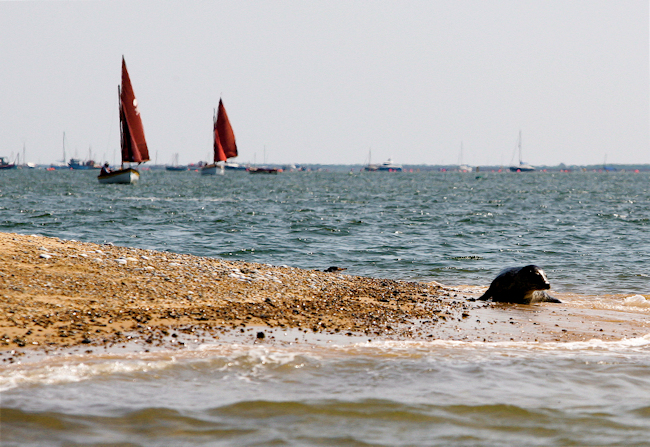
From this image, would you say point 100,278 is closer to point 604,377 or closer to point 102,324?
point 102,324

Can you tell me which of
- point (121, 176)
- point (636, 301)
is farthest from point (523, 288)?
point (121, 176)

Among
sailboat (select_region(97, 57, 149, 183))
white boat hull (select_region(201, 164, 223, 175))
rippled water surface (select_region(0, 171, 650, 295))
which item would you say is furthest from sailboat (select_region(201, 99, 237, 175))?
rippled water surface (select_region(0, 171, 650, 295))

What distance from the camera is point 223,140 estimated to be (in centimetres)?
11688

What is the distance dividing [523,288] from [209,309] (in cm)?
713

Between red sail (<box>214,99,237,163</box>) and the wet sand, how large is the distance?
4036 inches

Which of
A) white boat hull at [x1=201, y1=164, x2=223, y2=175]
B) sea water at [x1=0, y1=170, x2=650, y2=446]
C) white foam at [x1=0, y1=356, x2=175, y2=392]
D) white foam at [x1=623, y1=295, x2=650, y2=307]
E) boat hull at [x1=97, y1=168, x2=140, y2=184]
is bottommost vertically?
white foam at [x1=623, y1=295, x2=650, y2=307]

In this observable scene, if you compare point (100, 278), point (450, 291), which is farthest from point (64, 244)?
point (450, 291)

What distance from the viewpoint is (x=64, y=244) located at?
14.8 metres

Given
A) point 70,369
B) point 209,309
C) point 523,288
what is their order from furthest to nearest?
point 523,288 → point 209,309 → point 70,369

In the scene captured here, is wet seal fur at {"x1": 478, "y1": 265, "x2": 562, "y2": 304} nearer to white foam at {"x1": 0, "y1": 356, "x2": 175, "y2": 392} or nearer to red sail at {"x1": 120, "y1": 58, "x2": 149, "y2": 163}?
white foam at {"x1": 0, "y1": 356, "x2": 175, "y2": 392}

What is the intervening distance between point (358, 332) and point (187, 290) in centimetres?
360

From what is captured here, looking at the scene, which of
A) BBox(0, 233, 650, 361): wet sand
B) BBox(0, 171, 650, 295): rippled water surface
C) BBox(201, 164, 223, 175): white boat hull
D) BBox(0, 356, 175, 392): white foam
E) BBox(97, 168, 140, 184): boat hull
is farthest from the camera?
BBox(201, 164, 223, 175): white boat hull

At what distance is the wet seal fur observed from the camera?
1481cm

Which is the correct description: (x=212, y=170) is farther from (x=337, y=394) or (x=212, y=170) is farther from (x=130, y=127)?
(x=337, y=394)
